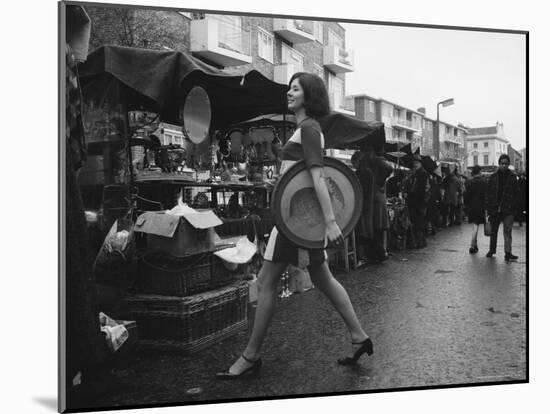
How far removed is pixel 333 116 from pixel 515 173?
172cm

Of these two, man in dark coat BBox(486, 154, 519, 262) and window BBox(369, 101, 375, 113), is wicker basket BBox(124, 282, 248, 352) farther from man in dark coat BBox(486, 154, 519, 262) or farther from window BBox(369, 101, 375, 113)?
man in dark coat BBox(486, 154, 519, 262)

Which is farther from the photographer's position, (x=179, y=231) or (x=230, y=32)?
(x=230, y=32)

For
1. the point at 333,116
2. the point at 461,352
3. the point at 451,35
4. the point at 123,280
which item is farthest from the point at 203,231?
the point at 451,35

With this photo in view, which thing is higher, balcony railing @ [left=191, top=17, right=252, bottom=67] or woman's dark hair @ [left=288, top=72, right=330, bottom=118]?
balcony railing @ [left=191, top=17, right=252, bottom=67]

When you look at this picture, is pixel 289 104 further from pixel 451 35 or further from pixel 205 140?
pixel 451 35

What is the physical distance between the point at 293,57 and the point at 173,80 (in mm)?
867

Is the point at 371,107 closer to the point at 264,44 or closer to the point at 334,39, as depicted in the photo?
the point at 334,39

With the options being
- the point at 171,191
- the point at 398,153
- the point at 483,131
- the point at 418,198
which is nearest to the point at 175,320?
the point at 171,191

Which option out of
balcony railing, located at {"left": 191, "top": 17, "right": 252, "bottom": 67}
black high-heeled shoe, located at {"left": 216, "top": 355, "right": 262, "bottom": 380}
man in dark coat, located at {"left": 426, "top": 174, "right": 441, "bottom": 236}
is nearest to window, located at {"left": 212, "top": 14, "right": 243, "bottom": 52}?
balcony railing, located at {"left": 191, "top": 17, "right": 252, "bottom": 67}

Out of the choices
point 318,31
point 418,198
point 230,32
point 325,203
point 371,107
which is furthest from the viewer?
point 418,198

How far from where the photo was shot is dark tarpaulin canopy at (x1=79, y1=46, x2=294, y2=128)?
12.8 feet

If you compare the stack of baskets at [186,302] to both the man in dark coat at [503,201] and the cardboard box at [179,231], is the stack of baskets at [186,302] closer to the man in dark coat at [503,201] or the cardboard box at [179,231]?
the cardboard box at [179,231]

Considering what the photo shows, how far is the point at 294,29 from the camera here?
4277mm

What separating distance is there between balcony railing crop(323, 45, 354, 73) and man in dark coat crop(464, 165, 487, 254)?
4.56ft
